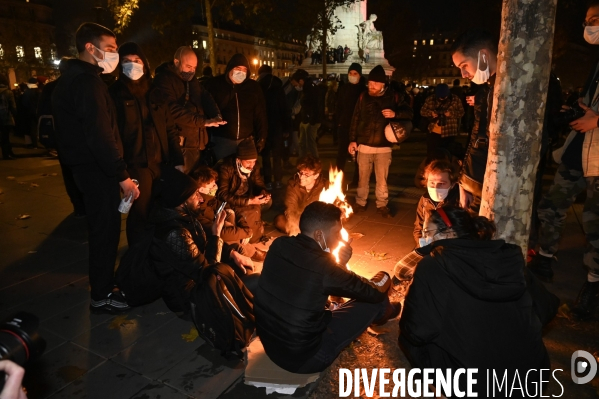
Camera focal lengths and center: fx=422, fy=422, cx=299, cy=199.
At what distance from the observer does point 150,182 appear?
4734 mm

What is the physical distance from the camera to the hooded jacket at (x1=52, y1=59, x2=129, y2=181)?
3588 millimetres

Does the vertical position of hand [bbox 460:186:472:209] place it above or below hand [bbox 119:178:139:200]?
below

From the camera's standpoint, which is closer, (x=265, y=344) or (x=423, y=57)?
(x=265, y=344)

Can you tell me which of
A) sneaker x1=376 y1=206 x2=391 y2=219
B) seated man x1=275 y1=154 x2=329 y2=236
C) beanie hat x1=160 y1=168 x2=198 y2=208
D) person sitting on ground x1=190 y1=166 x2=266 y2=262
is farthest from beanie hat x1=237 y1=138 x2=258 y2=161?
sneaker x1=376 y1=206 x2=391 y2=219

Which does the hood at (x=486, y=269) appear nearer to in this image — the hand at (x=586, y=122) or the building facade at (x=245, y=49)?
the hand at (x=586, y=122)

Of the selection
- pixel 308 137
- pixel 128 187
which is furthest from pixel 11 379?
pixel 308 137

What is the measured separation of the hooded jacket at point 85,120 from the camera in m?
3.59

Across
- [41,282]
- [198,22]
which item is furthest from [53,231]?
[198,22]

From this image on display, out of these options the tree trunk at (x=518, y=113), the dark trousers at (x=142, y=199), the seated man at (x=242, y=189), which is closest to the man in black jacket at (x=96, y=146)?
the dark trousers at (x=142, y=199)

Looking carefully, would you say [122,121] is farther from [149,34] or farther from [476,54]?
[149,34]

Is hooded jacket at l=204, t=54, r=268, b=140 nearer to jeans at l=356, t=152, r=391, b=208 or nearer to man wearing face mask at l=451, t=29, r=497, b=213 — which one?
jeans at l=356, t=152, r=391, b=208

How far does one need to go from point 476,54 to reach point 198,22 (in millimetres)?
88903

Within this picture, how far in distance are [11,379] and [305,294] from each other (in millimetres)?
1655

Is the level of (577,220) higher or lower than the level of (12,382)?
lower
